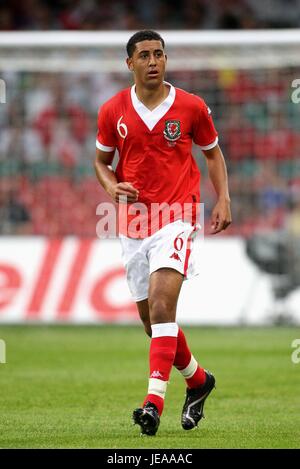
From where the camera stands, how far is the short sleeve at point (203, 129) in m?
8.27

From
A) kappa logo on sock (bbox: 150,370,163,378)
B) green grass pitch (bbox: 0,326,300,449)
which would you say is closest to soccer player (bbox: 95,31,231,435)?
kappa logo on sock (bbox: 150,370,163,378)

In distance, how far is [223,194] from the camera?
8.26 m

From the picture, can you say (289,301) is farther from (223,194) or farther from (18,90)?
(223,194)

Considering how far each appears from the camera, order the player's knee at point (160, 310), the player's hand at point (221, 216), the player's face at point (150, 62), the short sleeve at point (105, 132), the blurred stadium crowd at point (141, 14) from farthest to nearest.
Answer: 1. the blurred stadium crowd at point (141, 14)
2. the short sleeve at point (105, 132)
3. the player's hand at point (221, 216)
4. the player's face at point (150, 62)
5. the player's knee at point (160, 310)

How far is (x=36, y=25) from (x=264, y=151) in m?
6.95

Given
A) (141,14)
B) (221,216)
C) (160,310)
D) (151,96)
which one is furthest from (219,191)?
(141,14)

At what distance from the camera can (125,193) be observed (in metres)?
7.87

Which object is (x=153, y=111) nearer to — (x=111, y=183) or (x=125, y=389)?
(x=111, y=183)

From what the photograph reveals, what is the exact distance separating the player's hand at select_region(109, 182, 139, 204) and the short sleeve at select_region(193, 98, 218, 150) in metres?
0.69

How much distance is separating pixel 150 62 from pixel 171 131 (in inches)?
19.2

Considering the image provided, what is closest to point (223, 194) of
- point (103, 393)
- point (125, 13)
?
point (103, 393)

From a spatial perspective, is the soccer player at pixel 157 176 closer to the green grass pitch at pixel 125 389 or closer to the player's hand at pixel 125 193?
the player's hand at pixel 125 193

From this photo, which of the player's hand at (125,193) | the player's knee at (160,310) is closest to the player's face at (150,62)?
the player's hand at (125,193)
